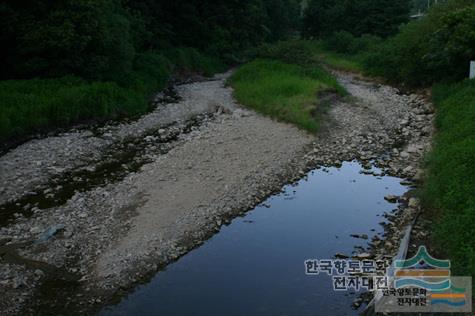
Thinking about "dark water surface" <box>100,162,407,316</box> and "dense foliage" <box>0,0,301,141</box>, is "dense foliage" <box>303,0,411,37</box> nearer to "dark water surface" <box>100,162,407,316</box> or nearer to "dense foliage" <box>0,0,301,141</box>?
"dense foliage" <box>0,0,301,141</box>

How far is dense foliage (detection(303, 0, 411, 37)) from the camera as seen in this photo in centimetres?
4775

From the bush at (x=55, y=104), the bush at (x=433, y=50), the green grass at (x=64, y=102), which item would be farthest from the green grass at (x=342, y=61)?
the bush at (x=55, y=104)

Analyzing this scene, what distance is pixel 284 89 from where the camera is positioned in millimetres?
24422

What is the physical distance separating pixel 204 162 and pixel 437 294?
8765 mm

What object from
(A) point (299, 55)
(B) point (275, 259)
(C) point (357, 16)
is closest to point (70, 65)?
(A) point (299, 55)

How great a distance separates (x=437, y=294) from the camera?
8383mm

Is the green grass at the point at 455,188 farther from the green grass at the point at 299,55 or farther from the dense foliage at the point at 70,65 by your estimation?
the green grass at the point at 299,55

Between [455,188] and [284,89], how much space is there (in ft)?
47.5

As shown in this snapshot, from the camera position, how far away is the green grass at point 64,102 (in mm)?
17422

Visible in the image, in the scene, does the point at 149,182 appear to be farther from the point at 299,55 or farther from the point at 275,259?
the point at 299,55

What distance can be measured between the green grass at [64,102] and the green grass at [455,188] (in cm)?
1335

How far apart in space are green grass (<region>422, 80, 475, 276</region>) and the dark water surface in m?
1.49

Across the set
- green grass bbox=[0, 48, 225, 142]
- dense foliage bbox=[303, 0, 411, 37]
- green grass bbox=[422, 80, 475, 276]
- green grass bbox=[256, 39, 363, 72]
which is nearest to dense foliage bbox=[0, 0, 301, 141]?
green grass bbox=[0, 48, 225, 142]

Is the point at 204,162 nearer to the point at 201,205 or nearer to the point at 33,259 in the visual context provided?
the point at 201,205
